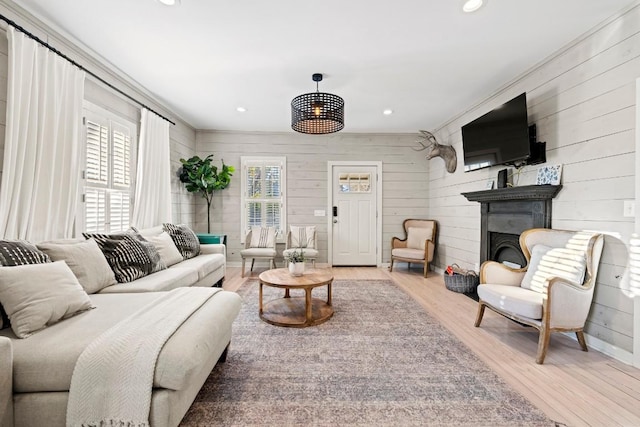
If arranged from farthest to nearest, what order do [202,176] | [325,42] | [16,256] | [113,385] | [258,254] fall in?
[202,176] → [258,254] → [325,42] → [16,256] → [113,385]

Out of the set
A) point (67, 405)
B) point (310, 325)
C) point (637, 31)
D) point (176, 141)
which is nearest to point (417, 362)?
point (310, 325)

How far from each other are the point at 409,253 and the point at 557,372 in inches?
112

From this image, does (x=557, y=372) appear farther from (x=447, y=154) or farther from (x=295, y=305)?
(x=447, y=154)

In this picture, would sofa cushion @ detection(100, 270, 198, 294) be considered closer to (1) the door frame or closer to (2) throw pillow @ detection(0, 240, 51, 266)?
(2) throw pillow @ detection(0, 240, 51, 266)

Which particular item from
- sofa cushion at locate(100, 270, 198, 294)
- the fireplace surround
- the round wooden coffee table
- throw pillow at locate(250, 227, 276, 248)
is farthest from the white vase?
the fireplace surround

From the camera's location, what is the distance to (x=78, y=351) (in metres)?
1.30

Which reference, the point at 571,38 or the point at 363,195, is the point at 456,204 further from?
the point at 571,38

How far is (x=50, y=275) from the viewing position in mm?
1658

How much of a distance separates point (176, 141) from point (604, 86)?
4962mm

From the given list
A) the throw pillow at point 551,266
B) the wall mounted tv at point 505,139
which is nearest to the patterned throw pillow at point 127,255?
the throw pillow at point 551,266

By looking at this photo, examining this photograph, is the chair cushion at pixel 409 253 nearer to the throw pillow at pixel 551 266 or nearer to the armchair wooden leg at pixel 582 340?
the throw pillow at pixel 551 266

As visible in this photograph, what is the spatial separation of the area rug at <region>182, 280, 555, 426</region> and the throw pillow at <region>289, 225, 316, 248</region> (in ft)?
7.45

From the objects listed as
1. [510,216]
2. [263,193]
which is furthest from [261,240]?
[510,216]

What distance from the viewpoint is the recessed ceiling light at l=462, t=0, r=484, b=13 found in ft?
6.64
